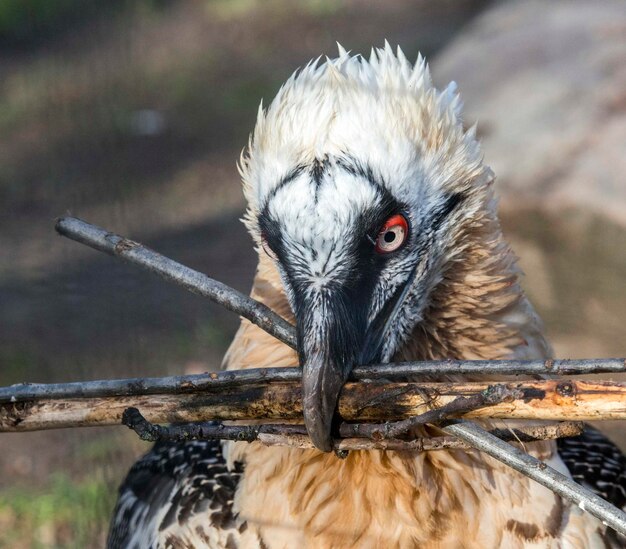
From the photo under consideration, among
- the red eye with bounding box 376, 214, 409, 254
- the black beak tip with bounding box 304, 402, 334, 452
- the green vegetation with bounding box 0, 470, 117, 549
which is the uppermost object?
the green vegetation with bounding box 0, 470, 117, 549

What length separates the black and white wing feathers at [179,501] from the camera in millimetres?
3092

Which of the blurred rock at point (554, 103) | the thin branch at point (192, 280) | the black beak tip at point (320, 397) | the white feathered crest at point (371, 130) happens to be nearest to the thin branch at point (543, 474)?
the black beak tip at point (320, 397)

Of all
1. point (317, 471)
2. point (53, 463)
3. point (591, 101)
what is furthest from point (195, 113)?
point (317, 471)

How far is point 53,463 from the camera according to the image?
5.68 meters

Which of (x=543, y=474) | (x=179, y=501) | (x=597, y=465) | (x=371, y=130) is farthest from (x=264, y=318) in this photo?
(x=597, y=465)

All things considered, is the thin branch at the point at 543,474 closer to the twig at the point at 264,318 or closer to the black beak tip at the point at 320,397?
the twig at the point at 264,318

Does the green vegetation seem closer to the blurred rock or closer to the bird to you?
the bird

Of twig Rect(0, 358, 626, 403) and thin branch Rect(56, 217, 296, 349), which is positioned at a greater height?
thin branch Rect(56, 217, 296, 349)

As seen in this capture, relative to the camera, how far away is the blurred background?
20.0ft

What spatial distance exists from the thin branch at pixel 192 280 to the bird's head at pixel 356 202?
2.8 inches

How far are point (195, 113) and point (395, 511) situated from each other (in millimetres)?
8171

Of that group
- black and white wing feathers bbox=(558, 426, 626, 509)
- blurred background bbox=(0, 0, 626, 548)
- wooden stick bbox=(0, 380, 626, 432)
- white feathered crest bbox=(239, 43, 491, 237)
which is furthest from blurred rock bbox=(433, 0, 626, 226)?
wooden stick bbox=(0, 380, 626, 432)

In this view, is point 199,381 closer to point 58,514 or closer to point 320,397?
point 320,397

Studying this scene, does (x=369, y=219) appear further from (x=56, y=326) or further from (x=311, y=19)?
(x=311, y=19)
